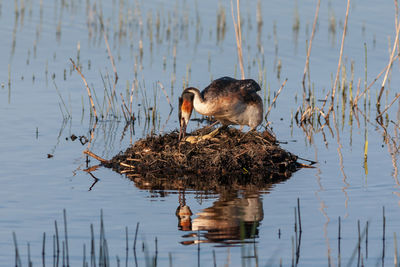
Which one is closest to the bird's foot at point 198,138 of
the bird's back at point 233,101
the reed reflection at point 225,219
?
the bird's back at point 233,101

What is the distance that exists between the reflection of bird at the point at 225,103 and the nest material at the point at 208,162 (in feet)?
0.97

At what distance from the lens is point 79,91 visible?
17.3 metres

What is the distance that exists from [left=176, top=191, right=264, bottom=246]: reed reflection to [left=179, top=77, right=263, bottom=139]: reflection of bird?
5.00 feet

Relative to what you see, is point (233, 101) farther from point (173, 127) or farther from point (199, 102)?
point (173, 127)

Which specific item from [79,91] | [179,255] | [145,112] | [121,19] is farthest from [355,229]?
[121,19]

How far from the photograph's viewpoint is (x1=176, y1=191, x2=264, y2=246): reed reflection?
9258 mm

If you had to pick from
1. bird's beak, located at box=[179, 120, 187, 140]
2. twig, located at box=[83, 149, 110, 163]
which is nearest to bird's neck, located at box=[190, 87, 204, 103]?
bird's beak, located at box=[179, 120, 187, 140]

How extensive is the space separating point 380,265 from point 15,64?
40.8 feet

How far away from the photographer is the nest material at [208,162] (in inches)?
472

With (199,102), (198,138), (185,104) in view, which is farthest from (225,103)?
(198,138)

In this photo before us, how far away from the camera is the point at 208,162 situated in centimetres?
1222

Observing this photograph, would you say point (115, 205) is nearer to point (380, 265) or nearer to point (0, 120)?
point (380, 265)

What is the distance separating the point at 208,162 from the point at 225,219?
232 centimetres

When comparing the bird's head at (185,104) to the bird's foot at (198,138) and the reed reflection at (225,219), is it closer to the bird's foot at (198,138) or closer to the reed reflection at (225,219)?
the bird's foot at (198,138)
